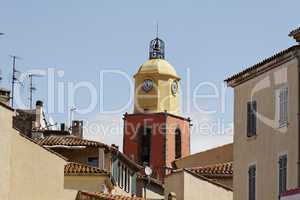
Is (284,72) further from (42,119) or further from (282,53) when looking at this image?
(42,119)

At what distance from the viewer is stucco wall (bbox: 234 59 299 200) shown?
4416cm

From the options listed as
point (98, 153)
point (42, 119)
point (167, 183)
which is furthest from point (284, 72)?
point (42, 119)

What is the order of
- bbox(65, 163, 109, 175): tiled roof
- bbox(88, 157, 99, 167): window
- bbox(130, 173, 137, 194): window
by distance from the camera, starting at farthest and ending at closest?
bbox(130, 173, 137, 194): window → bbox(88, 157, 99, 167): window → bbox(65, 163, 109, 175): tiled roof

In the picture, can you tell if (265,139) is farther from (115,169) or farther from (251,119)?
(115,169)

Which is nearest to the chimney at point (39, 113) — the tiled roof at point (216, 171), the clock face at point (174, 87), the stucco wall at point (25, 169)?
the tiled roof at point (216, 171)

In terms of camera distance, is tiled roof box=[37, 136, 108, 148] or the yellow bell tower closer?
tiled roof box=[37, 136, 108, 148]

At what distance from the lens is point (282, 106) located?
4528 centimetres

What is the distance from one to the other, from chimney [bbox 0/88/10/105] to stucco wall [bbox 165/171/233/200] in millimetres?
12503

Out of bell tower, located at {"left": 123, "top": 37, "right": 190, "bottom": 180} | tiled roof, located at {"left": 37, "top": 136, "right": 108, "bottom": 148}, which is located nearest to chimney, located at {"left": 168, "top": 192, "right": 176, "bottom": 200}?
tiled roof, located at {"left": 37, "top": 136, "right": 108, "bottom": 148}

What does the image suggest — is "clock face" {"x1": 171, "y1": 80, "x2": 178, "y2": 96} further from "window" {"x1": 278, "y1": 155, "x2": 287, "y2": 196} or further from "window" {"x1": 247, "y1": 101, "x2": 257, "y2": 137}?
"window" {"x1": 278, "y1": 155, "x2": 287, "y2": 196}

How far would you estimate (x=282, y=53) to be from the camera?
45.0m

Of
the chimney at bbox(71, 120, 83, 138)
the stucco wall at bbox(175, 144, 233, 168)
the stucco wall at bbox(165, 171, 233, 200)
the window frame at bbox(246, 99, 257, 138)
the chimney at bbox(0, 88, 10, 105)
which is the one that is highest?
the chimney at bbox(71, 120, 83, 138)

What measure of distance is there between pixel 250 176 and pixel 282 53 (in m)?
5.84

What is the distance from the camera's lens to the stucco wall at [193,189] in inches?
2207
